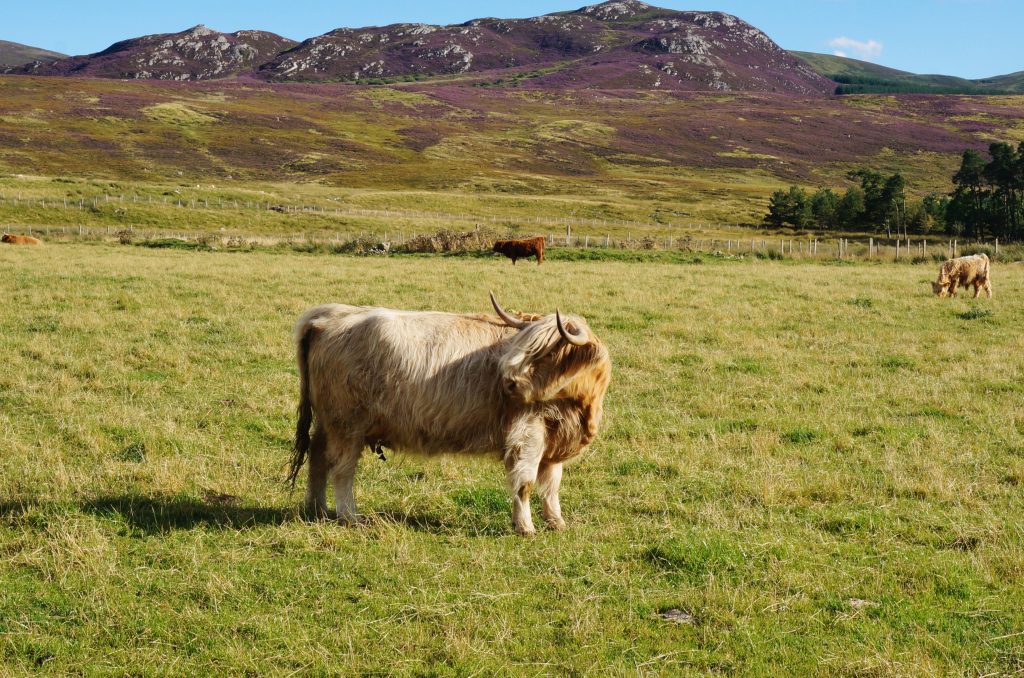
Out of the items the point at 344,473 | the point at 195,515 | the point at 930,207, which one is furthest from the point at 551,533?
the point at 930,207

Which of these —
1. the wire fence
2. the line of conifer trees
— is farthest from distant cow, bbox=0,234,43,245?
the line of conifer trees

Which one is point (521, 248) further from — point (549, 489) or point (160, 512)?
point (160, 512)

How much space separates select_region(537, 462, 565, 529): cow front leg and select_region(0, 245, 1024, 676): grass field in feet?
0.87

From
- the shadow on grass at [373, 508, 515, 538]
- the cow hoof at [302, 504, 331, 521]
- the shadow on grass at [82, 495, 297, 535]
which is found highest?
the shadow on grass at [82, 495, 297, 535]

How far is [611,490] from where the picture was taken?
7.33 m

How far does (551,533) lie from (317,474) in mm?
2055

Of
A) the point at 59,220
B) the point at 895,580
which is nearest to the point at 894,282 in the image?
the point at 895,580

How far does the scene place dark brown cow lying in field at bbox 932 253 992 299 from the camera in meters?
20.7

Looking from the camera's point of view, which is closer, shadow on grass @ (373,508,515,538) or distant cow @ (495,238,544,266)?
shadow on grass @ (373,508,515,538)

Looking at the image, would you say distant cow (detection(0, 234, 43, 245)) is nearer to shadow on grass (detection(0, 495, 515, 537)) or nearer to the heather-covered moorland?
the heather-covered moorland

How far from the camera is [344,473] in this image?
648cm

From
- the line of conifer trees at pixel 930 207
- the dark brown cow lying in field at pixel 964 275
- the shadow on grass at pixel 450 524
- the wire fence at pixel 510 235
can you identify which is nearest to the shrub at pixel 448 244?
the wire fence at pixel 510 235

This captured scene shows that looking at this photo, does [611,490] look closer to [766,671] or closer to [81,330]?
[766,671]

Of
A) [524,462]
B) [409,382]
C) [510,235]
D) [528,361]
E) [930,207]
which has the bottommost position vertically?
[524,462]
